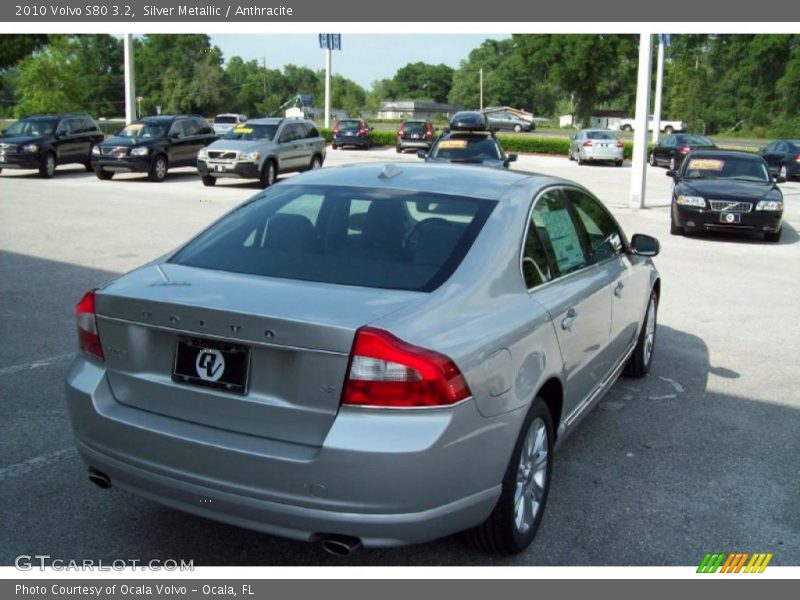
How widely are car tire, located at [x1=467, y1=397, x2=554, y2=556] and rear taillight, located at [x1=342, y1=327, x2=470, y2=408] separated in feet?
2.18

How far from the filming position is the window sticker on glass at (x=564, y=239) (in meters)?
4.44

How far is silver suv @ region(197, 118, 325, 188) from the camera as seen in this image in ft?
70.8

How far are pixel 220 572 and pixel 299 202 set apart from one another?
72.7 inches

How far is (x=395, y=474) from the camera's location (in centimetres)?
303

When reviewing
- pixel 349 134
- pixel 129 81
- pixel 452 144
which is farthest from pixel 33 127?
pixel 349 134

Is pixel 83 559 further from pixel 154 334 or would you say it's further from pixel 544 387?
pixel 544 387

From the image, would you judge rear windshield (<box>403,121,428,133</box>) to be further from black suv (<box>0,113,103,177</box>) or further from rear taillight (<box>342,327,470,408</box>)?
rear taillight (<box>342,327,470,408</box>)

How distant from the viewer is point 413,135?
4072 centimetres

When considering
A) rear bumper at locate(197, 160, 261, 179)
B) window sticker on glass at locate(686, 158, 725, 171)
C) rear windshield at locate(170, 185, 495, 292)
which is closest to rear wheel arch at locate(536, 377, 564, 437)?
rear windshield at locate(170, 185, 495, 292)

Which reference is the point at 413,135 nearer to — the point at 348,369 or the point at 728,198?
the point at 728,198

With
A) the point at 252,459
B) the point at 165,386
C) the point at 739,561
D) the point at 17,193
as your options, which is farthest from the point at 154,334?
the point at 17,193

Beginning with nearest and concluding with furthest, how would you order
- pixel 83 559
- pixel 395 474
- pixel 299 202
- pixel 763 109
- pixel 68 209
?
pixel 395 474, pixel 83 559, pixel 299 202, pixel 68 209, pixel 763 109

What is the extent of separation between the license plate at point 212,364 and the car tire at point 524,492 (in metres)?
1.17

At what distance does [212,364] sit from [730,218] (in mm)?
12597
